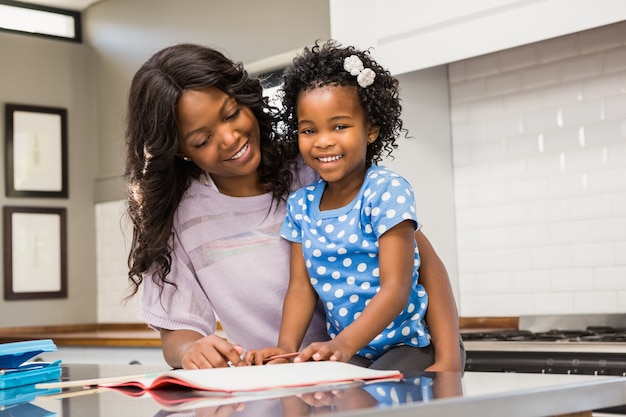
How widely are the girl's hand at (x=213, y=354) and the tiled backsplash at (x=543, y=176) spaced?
165 centimetres

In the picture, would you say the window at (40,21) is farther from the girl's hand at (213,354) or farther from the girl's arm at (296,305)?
the girl's hand at (213,354)

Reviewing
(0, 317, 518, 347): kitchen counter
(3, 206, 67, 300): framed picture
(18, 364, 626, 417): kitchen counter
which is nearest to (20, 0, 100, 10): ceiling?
(3, 206, 67, 300): framed picture

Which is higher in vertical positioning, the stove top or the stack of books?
the stack of books

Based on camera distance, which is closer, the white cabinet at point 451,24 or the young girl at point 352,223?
the young girl at point 352,223

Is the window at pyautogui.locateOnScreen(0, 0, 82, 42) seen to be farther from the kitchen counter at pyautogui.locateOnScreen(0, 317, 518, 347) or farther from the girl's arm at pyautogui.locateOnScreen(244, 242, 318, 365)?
the girl's arm at pyautogui.locateOnScreen(244, 242, 318, 365)

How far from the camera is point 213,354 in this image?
1610 millimetres

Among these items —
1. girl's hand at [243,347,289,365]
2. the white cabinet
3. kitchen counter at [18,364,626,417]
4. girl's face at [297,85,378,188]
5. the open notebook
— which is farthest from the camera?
the white cabinet

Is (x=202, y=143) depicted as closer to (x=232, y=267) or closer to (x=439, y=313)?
(x=232, y=267)

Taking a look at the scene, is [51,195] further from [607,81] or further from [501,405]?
[501,405]

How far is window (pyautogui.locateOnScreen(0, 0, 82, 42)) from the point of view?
19.2 feet

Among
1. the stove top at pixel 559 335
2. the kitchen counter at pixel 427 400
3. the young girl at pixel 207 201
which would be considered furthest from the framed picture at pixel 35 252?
the kitchen counter at pixel 427 400

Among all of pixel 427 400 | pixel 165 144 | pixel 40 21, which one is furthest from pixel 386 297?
pixel 40 21

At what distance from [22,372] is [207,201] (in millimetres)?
622

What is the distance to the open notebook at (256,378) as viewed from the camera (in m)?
1.22
